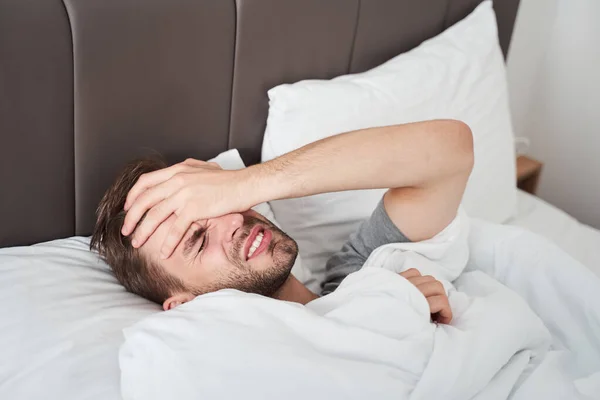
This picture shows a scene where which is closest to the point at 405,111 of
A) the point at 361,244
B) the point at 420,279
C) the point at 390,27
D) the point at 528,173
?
the point at 390,27

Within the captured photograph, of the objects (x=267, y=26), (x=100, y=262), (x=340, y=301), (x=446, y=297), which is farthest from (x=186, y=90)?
(x=446, y=297)

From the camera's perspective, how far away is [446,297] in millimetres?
1072

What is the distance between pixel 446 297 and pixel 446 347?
0.14 m

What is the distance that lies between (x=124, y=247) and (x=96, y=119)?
0.24 metres

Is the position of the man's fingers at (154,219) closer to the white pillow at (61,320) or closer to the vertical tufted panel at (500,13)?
the white pillow at (61,320)

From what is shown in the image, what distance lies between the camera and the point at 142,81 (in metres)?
1.12

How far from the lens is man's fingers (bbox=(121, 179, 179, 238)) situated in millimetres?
1045

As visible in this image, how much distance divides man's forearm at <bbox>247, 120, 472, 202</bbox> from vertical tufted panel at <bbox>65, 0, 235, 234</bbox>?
22cm

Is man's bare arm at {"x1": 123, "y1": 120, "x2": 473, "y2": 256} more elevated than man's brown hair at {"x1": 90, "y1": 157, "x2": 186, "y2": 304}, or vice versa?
man's bare arm at {"x1": 123, "y1": 120, "x2": 473, "y2": 256}

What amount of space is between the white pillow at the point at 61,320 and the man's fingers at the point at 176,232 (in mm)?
110

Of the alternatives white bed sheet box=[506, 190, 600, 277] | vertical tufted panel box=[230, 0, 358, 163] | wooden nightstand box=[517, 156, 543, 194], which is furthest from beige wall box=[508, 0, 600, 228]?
vertical tufted panel box=[230, 0, 358, 163]

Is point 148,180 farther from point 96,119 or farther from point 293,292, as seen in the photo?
point 293,292

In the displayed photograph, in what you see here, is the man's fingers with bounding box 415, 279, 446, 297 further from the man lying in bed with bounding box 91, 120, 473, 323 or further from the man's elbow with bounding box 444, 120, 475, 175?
the man's elbow with bounding box 444, 120, 475, 175

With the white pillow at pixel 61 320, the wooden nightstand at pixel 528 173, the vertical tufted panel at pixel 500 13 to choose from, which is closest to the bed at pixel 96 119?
the white pillow at pixel 61 320
